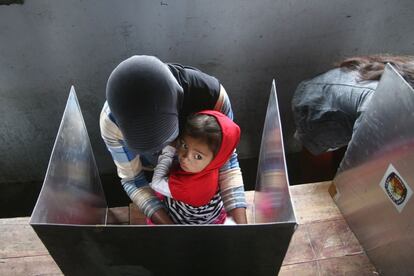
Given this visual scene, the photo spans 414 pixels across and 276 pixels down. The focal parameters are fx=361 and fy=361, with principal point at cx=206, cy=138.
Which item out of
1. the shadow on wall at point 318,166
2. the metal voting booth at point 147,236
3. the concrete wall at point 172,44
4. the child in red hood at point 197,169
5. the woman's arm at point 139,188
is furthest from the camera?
the shadow on wall at point 318,166

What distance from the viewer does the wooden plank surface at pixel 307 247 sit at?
0.99 m

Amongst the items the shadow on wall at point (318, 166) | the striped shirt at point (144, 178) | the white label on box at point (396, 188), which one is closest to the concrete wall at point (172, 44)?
the shadow on wall at point (318, 166)

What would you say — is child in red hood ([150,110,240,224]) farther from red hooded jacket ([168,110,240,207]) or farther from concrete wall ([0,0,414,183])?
concrete wall ([0,0,414,183])

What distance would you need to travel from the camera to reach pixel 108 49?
49.4 inches

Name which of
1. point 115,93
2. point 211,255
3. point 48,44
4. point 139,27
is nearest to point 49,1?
point 48,44

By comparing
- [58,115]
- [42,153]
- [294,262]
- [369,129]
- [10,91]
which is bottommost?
[42,153]

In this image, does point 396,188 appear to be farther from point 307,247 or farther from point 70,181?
point 70,181

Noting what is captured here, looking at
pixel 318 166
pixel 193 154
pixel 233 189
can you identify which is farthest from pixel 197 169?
pixel 318 166

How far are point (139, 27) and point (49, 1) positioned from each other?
0.28 metres

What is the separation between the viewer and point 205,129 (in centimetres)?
84

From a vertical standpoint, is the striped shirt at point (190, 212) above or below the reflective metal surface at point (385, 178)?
below

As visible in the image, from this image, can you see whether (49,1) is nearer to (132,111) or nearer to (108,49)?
(108,49)

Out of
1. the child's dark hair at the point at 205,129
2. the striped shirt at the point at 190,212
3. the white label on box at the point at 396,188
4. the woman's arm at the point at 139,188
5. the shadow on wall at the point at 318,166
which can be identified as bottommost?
the shadow on wall at the point at 318,166

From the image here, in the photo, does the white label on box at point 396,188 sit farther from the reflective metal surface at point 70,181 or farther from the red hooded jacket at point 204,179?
the reflective metal surface at point 70,181
